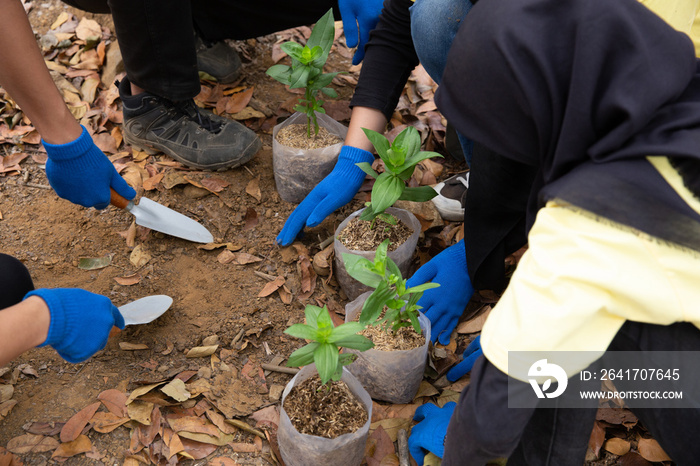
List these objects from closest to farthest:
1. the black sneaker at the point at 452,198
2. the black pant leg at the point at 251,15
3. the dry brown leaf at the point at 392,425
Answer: the dry brown leaf at the point at 392,425, the black sneaker at the point at 452,198, the black pant leg at the point at 251,15

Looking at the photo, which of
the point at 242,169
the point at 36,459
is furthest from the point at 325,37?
the point at 36,459

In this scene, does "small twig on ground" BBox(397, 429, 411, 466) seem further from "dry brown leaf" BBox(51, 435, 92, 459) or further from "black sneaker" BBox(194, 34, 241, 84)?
"black sneaker" BBox(194, 34, 241, 84)

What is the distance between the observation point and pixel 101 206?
65.2 inches

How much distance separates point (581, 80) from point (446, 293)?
0.90 meters

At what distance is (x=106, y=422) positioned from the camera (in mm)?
1403

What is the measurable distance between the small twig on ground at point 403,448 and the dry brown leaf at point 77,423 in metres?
0.78

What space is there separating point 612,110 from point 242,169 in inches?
57.8

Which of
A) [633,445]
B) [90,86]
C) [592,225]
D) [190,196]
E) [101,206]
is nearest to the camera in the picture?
[592,225]

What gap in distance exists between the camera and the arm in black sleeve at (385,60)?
1.85 meters

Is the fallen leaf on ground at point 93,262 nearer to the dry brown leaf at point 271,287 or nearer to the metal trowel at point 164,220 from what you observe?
the metal trowel at point 164,220

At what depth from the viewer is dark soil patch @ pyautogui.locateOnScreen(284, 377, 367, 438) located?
1311mm

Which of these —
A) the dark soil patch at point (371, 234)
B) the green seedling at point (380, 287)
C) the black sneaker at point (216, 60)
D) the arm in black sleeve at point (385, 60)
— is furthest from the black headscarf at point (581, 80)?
the black sneaker at point (216, 60)

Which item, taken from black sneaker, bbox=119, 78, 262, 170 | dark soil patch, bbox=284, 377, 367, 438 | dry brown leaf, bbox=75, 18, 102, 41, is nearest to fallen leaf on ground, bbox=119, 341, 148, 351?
dark soil patch, bbox=284, 377, 367, 438

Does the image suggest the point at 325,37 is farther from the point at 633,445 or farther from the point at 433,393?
the point at 633,445
